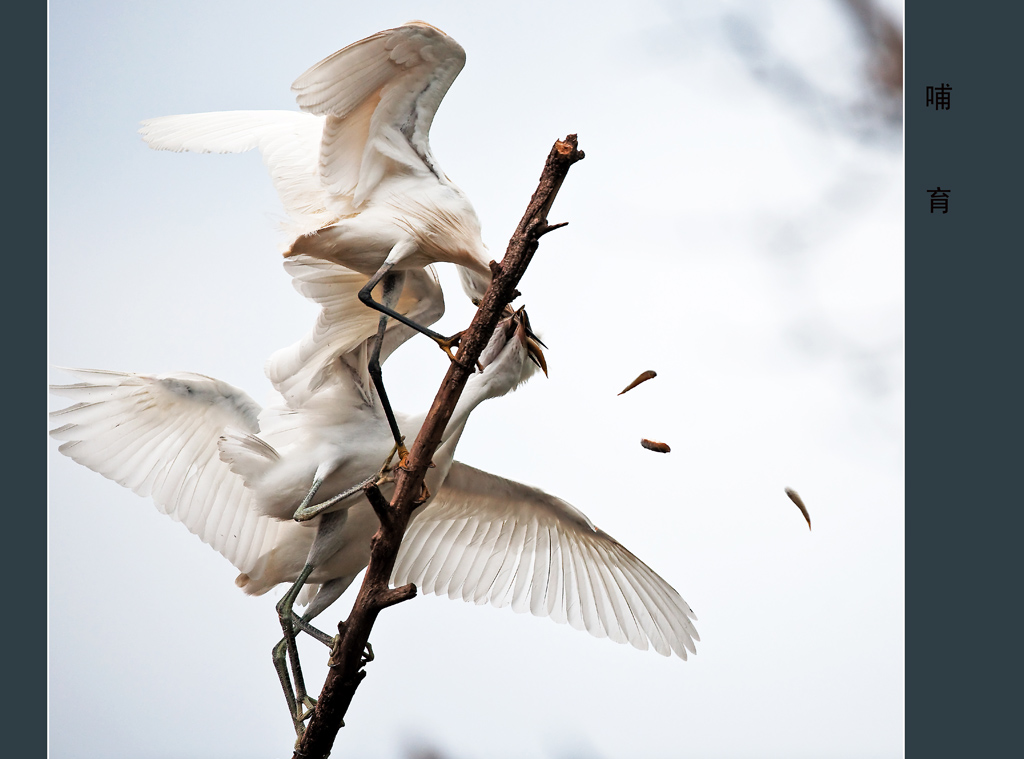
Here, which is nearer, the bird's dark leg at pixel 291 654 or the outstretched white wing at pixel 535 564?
the bird's dark leg at pixel 291 654

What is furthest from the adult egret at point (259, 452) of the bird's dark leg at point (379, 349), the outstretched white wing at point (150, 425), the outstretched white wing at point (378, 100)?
the outstretched white wing at point (378, 100)

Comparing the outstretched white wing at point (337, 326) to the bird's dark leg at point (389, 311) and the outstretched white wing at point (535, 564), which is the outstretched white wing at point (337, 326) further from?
the outstretched white wing at point (535, 564)

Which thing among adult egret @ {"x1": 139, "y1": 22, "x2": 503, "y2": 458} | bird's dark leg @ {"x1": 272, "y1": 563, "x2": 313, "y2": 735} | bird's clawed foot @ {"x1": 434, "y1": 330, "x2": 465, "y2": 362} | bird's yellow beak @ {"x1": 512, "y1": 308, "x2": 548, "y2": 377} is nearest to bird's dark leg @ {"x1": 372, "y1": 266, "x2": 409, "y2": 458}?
adult egret @ {"x1": 139, "y1": 22, "x2": 503, "y2": 458}

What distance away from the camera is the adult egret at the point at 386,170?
1704 mm

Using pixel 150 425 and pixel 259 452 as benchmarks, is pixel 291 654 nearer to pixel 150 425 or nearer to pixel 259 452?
pixel 259 452

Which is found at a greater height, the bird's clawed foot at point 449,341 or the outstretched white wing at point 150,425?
the bird's clawed foot at point 449,341

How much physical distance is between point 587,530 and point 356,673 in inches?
25.1

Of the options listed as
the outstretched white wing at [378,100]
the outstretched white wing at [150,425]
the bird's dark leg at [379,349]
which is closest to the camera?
the outstretched white wing at [378,100]

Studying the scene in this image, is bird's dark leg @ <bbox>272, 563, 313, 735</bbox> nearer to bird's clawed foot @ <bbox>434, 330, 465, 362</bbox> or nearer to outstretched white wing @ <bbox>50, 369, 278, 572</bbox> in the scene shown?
outstretched white wing @ <bbox>50, 369, 278, 572</bbox>

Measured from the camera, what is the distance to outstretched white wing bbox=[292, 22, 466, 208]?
1688mm

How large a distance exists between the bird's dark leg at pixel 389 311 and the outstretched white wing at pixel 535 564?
1.80 feet

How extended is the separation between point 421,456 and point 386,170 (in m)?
0.48

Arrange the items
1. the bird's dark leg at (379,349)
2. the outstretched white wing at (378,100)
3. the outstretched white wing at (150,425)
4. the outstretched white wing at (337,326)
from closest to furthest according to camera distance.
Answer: the outstretched white wing at (378,100), the bird's dark leg at (379,349), the outstretched white wing at (337,326), the outstretched white wing at (150,425)

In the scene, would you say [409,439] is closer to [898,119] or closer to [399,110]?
[399,110]
